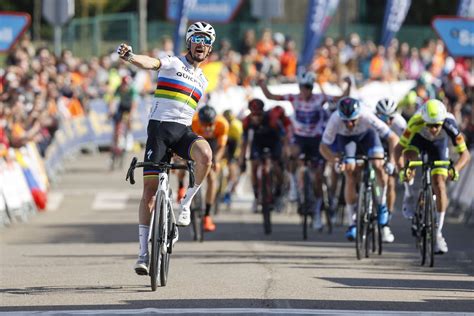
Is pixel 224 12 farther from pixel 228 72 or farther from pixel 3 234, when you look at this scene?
pixel 3 234

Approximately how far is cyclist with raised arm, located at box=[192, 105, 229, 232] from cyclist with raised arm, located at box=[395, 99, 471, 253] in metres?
2.91

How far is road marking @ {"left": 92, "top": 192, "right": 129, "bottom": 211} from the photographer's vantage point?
75.3ft

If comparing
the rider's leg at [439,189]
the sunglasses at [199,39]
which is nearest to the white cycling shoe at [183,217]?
the sunglasses at [199,39]

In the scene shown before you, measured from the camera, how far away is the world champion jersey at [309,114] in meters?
19.0

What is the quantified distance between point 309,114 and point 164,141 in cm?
653

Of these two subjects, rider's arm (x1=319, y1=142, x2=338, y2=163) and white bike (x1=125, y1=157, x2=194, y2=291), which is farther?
rider's arm (x1=319, y1=142, x2=338, y2=163)

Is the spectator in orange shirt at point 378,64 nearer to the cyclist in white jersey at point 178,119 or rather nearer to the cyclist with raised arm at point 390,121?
the cyclist with raised arm at point 390,121

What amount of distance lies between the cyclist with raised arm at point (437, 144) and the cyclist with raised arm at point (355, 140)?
63cm

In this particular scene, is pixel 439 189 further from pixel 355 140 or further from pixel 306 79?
A: pixel 306 79

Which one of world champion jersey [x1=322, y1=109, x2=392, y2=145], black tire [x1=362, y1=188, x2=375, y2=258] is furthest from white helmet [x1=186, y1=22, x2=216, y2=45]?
world champion jersey [x1=322, y1=109, x2=392, y2=145]

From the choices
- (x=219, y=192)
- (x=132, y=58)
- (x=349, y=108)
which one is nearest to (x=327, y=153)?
(x=349, y=108)

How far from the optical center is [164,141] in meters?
12.8

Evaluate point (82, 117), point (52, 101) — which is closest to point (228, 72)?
point (82, 117)

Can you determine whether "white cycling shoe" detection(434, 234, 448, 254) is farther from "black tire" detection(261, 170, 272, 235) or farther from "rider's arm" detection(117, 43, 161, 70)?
"rider's arm" detection(117, 43, 161, 70)
